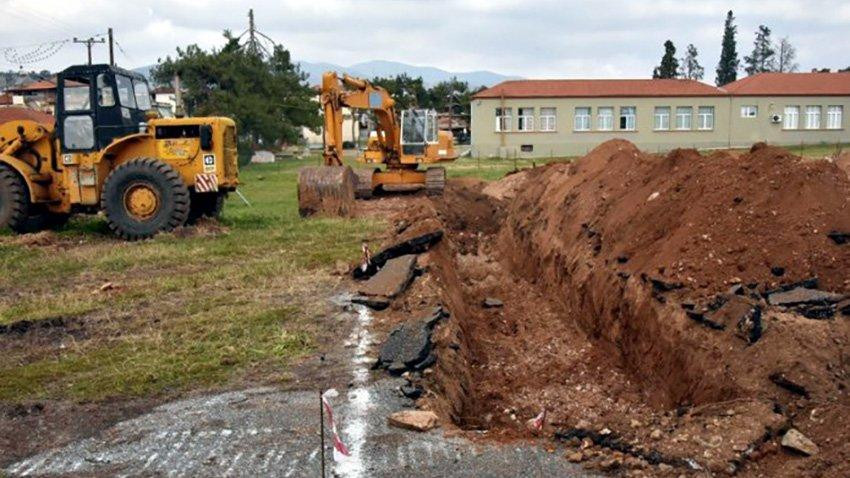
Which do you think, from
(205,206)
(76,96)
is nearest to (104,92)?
(76,96)

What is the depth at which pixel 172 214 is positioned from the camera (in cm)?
1567

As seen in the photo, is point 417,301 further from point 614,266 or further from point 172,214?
point 172,214

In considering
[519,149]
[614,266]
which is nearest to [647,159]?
[614,266]

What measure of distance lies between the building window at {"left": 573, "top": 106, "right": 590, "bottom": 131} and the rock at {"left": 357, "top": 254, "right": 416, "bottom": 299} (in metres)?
50.3

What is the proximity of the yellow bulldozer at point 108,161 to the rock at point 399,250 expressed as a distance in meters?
5.34

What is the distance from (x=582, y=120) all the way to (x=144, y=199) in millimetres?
47273

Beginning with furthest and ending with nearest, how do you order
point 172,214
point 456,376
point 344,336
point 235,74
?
point 235,74 → point 172,214 → point 344,336 → point 456,376

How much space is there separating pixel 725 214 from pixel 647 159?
13.9 feet

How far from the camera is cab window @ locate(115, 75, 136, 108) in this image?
1591 cm

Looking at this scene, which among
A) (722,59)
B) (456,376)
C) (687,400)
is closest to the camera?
(687,400)

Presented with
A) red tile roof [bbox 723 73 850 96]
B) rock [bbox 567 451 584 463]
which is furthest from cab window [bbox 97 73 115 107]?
red tile roof [bbox 723 73 850 96]

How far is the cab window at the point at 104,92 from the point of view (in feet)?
51.3

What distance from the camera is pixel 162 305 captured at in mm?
10078

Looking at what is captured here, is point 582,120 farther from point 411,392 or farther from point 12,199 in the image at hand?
point 411,392
